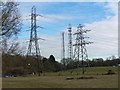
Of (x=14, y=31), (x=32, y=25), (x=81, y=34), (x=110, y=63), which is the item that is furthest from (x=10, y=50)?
(x=110, y=63)

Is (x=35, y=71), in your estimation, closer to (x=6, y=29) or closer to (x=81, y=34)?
(x=81, y=34)

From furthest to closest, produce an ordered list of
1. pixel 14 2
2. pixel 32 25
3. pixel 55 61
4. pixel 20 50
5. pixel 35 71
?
pixel 55 61, pixel 35 71, pixel 32 25, pixel 20 50, pixel 14 2

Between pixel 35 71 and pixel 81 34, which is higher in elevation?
pixel 81 34

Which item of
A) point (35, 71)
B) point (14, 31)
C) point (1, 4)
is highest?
point (1, 4)

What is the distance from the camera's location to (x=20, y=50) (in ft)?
117

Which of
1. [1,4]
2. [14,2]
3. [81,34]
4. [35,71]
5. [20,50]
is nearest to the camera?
[1,4]

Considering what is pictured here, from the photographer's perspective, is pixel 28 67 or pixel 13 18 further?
pixel 28 67

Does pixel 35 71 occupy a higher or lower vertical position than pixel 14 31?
lower

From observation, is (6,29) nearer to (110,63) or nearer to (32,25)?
(32,25)

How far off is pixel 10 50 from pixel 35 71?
48.8 m

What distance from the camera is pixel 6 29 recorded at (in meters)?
32.7

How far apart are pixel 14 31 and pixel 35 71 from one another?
159ft

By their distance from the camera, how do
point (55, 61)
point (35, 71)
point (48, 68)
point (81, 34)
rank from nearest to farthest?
point (81, 34) < point (35, 71) < point (48, 68) < point (55, 61)

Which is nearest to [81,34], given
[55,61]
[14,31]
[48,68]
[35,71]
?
[35,71]
